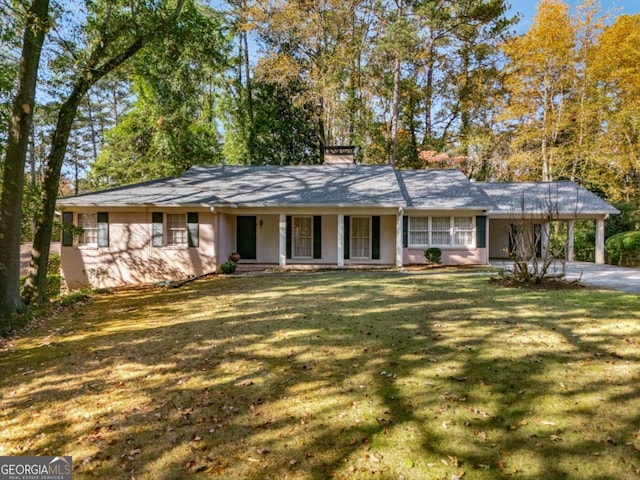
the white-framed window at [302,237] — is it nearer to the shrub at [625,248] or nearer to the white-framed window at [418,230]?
the white-framed window at [418,230]

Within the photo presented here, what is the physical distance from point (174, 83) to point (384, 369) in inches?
893

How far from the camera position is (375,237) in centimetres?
1503

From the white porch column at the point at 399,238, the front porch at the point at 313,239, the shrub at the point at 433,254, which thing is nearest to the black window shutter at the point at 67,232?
the front porch at the point at 313,239

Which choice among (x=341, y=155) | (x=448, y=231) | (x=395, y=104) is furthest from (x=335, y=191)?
(x=395, y=104)

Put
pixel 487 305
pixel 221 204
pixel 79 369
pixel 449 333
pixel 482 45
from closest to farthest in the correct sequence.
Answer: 1. pixel 79 369
2. pixel 449 333
3. pixel 487 305
4. pixel 221 204
5. pixel 482 45

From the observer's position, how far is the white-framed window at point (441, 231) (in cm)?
1481

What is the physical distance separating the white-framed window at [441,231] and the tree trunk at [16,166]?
42.4 feet

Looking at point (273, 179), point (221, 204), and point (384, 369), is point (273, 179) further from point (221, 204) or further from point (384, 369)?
point (384, 369)

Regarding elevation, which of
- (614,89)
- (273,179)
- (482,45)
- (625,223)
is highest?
(482,45)

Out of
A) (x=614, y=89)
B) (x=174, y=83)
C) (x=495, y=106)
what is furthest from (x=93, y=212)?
(x=614, y=89)

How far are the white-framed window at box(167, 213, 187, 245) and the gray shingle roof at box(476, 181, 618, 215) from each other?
12748 mm

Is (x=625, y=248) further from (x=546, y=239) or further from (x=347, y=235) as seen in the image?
(x=347, y=235)

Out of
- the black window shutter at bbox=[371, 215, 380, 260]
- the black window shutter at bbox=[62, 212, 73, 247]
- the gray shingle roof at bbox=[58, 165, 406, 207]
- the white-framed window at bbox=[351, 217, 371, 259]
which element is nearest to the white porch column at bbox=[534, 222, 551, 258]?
the gray shingle roof at bbox=[58, 165, 406, 207]

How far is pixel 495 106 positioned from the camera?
2398 centimetres
